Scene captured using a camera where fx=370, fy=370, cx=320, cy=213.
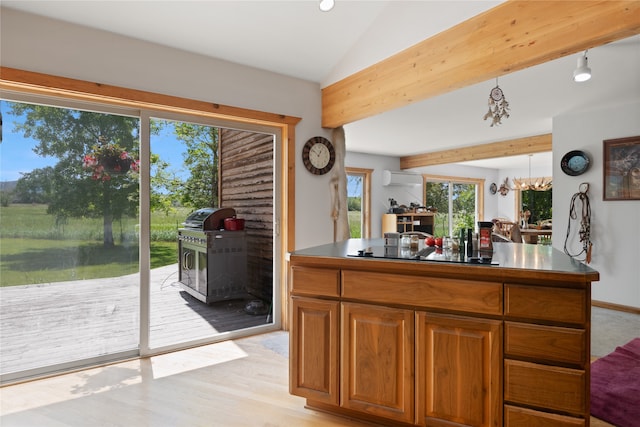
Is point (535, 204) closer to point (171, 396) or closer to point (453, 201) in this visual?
point (453, 201)

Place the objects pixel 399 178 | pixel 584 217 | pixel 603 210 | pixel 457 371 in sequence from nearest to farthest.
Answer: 1. pixel 457 371
2. pixel 603 210
3. pixel 584 217
4. pixel 399 178

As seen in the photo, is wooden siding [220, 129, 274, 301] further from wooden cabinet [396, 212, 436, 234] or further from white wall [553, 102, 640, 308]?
wooden cabinet [396, 212, 436, 234]

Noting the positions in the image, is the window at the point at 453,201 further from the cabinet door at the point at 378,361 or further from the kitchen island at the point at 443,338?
the cabinet door at the point at 378,361

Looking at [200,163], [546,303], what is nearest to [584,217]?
[546,303]

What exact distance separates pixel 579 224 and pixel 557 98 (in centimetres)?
163

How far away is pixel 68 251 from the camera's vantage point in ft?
9.26

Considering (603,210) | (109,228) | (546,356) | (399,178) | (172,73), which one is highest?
(172,73)

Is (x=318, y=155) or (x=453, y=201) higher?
(x=318, y=155)

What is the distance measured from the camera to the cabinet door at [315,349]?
205cm

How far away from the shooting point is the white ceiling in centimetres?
265

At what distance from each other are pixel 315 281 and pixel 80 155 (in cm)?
215

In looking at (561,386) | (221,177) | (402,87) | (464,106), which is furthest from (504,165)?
(561,386)

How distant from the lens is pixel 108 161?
2.96 m

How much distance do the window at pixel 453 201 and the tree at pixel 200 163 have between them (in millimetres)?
6324
